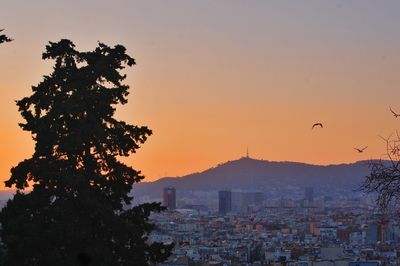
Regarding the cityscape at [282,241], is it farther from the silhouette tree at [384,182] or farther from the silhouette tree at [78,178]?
the silhouette tree at [384,182]

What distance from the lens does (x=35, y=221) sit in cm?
1560

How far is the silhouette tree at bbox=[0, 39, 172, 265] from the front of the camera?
50.6ft

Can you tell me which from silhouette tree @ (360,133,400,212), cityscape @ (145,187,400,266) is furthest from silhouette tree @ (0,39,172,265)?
cityscape @ (145,187,400,266)

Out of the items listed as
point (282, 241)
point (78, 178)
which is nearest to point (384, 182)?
point (78, 178)

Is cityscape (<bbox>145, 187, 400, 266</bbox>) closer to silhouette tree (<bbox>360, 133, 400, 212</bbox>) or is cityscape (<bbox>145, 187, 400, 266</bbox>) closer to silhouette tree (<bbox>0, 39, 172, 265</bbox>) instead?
silhouette tree (<bbox>0, 39, 172, 265</bbox>)

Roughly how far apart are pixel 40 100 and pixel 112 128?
1.27 meters

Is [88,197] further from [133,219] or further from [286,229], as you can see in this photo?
[286,229]

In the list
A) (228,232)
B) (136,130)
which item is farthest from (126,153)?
(228,232)

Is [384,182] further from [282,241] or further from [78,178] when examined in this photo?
[282,241]

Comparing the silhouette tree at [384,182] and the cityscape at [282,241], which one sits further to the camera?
the cityscape at [282,241]

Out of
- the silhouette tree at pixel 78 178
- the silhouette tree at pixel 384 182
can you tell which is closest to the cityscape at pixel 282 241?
the silhouette tree at pixel 78 178

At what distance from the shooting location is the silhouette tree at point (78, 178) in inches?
608

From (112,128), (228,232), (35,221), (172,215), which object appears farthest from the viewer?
(172,215)

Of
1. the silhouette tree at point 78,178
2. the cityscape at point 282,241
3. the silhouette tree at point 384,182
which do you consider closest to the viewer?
the silhouette tree at point 384,182
